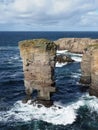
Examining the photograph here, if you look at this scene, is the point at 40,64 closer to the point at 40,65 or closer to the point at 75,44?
the point at 40,65

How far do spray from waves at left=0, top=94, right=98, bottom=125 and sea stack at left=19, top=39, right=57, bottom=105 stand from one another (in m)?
2.82

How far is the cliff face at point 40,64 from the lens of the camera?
49.8 m

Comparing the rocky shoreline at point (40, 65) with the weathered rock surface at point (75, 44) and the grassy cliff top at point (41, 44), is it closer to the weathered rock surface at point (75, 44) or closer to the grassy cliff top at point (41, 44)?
the grassy cliff top at point (41, 44)

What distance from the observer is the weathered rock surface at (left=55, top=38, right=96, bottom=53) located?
12056 centimetres

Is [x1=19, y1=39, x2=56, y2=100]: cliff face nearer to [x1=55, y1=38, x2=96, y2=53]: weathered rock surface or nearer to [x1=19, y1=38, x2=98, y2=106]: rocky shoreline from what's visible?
[x1=19, y1=38, x2=98, y2=106]: rocky shoreline

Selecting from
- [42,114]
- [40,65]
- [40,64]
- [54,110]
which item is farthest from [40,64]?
[42,114]

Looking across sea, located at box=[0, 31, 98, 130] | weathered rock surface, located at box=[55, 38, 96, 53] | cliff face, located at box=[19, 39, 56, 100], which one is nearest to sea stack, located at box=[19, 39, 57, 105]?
cliff face, located at box=[19, 39, 56, 100]

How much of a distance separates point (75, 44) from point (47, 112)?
7818 cm

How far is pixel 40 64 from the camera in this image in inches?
1984

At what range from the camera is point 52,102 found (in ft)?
172

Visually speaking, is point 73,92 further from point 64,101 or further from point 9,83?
point 9,83

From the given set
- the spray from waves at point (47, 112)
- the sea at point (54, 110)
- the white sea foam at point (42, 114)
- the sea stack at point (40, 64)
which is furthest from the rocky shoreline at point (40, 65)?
the sea at point (54, 110)

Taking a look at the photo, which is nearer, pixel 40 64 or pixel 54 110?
pixel 54 110

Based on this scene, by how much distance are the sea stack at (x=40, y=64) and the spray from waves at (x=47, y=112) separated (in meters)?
2.82
